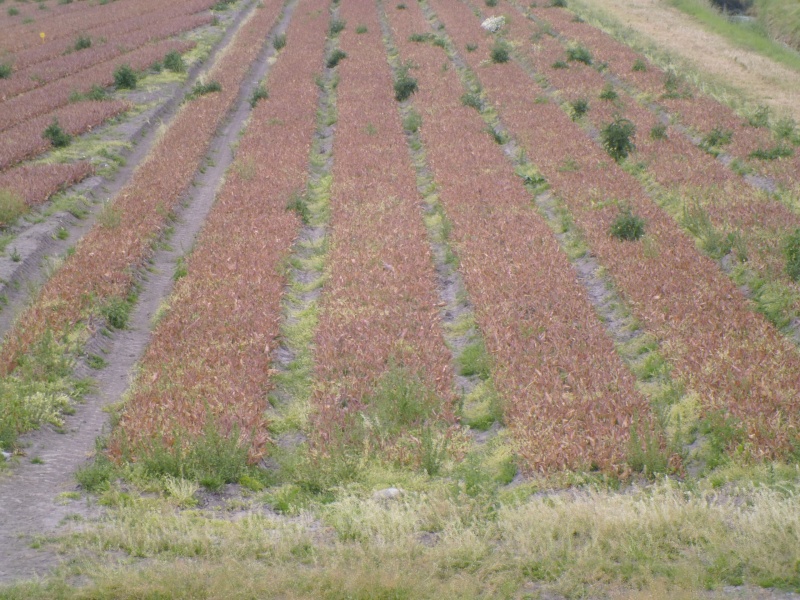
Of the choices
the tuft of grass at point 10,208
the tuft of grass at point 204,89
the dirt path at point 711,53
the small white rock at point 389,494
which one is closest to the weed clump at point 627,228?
the small white rock at point 389,494

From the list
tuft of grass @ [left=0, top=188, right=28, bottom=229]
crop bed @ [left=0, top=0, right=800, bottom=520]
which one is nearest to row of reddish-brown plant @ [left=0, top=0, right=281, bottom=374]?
crop bed @ [left=0, top=0, right=800, bottom=520]

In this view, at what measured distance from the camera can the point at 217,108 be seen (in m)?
28.4

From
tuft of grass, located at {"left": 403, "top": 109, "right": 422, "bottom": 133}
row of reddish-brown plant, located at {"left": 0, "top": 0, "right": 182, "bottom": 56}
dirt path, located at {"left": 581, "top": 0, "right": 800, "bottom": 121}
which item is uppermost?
row of reddish-brown plant, located at {"left": 0, "top": 0, "right": 182, "bottom": 56}

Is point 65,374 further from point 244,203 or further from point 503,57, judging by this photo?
point 503,57

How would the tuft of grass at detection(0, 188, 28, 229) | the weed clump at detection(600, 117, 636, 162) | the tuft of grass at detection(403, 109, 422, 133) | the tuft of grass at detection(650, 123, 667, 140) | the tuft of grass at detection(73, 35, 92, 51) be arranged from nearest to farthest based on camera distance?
1. the tuft of grass at detection(0, 188, 28, 229)
2. the weed clump at detection(600, 117, 636, 162)
3. the tuft of grass at detection(650, 123, 667, 140)
4. the tuft of grass at detection(403, 109, 422, 133)
5. the tuft of grass at detection(73, 35, 92, 51)

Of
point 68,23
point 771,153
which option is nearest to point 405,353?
point 771,153

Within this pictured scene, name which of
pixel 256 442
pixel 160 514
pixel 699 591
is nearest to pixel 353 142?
pixel 256 442

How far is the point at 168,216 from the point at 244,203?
5.63ft

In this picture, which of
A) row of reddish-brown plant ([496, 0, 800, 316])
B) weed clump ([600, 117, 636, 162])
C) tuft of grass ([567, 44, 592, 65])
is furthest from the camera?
tuft of grass ([567, 44, 592, 65])

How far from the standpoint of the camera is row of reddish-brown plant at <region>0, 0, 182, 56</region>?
4431cm

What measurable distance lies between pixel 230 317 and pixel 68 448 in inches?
139

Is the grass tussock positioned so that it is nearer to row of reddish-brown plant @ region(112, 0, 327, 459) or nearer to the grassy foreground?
the grassy foreground

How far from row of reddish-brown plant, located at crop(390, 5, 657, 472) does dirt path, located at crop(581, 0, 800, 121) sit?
1369 centimetres

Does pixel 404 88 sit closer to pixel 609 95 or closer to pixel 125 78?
pixel 609 95
